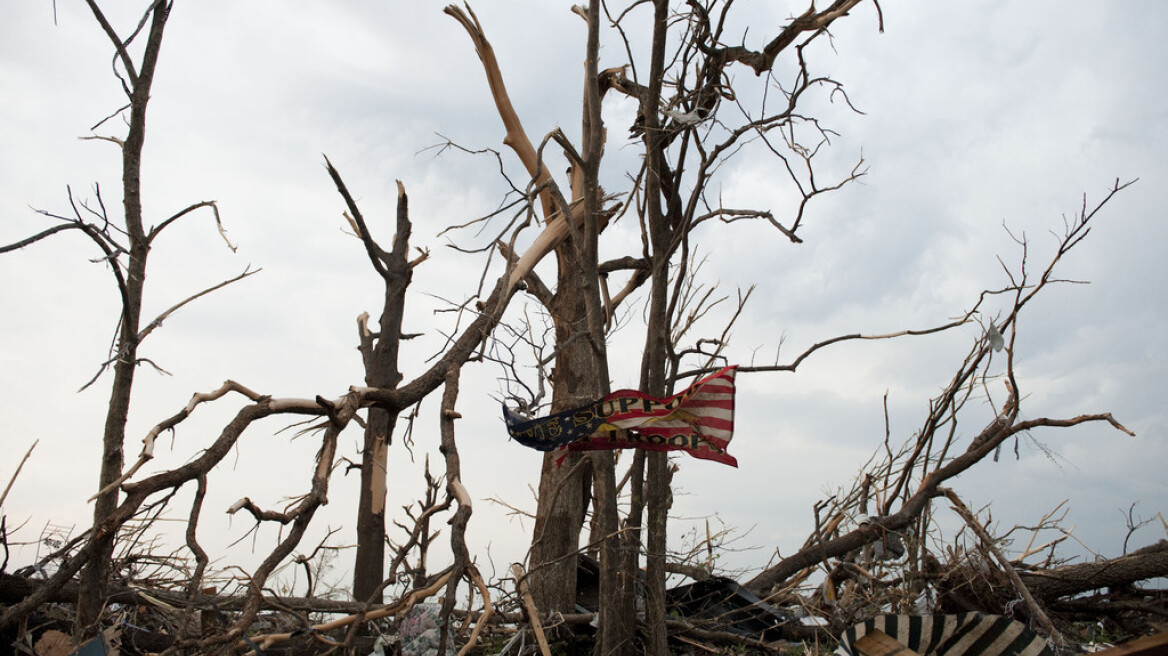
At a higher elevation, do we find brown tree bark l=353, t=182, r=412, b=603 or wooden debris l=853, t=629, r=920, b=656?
brown tree bark l=353, t=182, r=412, b=603

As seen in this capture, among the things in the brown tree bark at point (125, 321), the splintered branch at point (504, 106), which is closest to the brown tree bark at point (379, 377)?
the splintered branch at point (504, 106)

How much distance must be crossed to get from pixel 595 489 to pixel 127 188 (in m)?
3.57

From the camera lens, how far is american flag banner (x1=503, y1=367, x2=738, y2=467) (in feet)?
16.1

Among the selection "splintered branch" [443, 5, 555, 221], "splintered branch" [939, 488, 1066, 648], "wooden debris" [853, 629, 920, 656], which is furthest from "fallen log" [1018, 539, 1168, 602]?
"splintered branch" [443, 5, 555, 221]

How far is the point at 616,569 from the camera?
532cm

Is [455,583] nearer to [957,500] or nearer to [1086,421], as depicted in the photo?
[957,500]

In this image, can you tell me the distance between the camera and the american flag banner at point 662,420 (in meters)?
4.90

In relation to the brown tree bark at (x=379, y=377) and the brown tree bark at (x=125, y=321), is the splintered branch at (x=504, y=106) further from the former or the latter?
the brown tree bark at (x=125, y=321)

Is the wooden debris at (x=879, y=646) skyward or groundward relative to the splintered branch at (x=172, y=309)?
groundward

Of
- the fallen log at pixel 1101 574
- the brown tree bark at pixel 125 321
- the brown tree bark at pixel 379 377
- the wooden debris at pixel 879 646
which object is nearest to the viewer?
the wooden debris at pixel 879 646

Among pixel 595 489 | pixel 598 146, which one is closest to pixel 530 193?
pixel 598 146

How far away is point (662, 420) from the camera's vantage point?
4.95 meters

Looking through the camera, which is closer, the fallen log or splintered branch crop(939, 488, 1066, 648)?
splintered branch crop(939, 488, 1066, 648)

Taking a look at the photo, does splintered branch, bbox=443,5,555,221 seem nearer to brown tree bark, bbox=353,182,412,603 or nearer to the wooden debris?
brown tree bark, bbox=353,182,412,603
